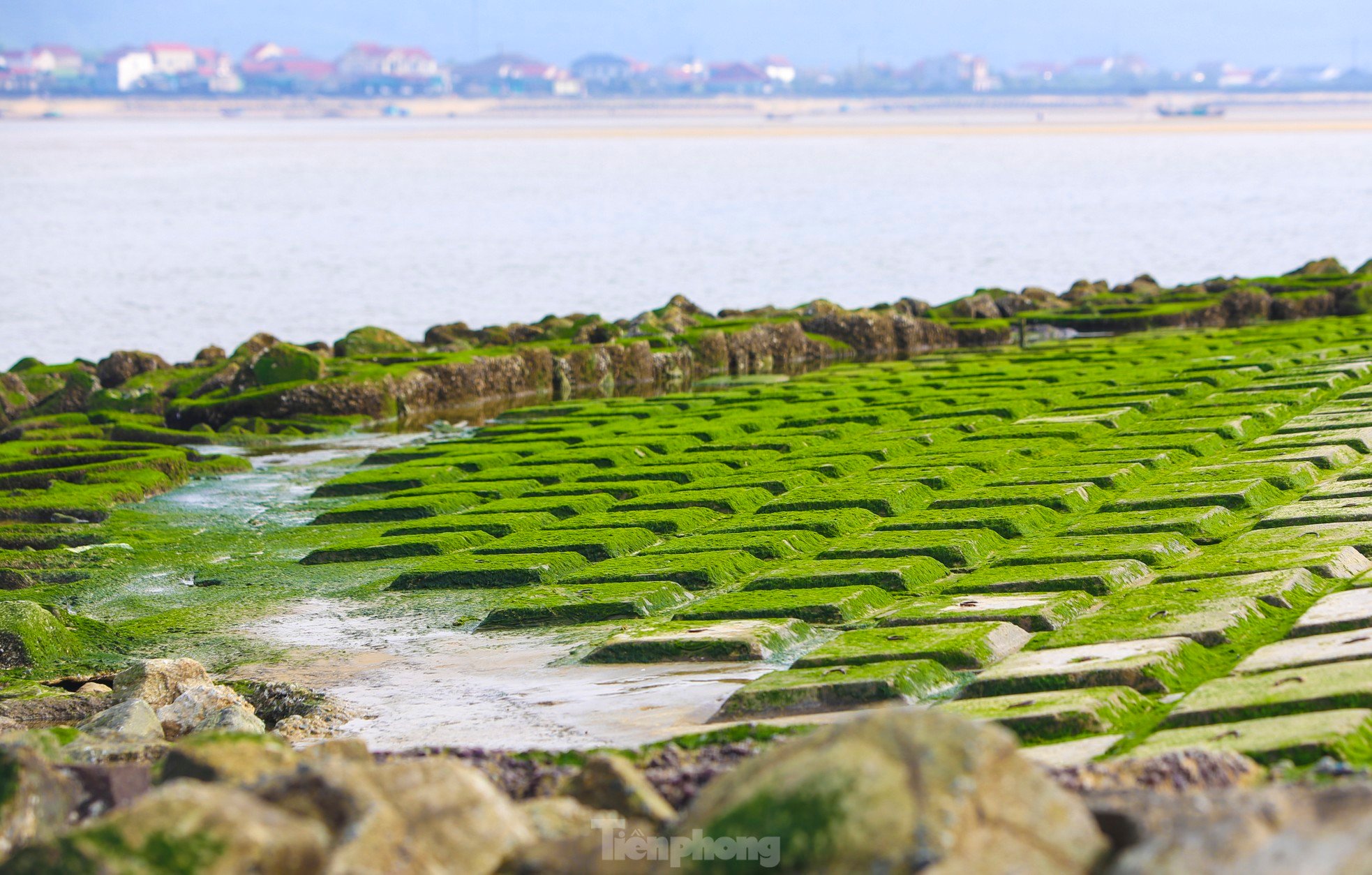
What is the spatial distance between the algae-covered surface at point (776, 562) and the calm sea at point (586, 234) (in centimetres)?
3048

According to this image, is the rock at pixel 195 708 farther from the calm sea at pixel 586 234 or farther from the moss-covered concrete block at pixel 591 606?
the calm sea at pixel 586 234

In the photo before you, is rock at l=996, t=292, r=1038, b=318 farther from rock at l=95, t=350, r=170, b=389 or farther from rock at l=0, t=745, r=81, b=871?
rock at l=0, t=745, r=81, b=871

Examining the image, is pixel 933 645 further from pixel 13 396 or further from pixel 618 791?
pixel 13 396

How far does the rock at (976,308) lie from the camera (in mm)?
36188

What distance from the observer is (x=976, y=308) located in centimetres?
3638

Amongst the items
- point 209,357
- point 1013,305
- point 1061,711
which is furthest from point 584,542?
point 1013,305

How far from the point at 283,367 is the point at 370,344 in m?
6.62

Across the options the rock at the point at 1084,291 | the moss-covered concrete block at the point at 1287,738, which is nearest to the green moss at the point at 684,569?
the moss-covered concrete block at the point at 1287,738

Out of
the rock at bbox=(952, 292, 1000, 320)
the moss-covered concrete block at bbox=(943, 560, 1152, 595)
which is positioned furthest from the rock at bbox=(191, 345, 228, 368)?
the moss-covered concrete block at bbox=(943, 560, 1152, 595)

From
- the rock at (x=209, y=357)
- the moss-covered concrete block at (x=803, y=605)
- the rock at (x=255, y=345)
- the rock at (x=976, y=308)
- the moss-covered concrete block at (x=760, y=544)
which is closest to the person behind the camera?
the moss-covered concrete block at (x=803, y=605)

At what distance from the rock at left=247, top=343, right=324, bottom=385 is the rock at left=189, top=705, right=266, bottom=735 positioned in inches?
662

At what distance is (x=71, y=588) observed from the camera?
13367mm

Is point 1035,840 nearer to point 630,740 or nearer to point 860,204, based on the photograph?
point 630,740

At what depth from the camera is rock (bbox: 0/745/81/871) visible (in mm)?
5391
